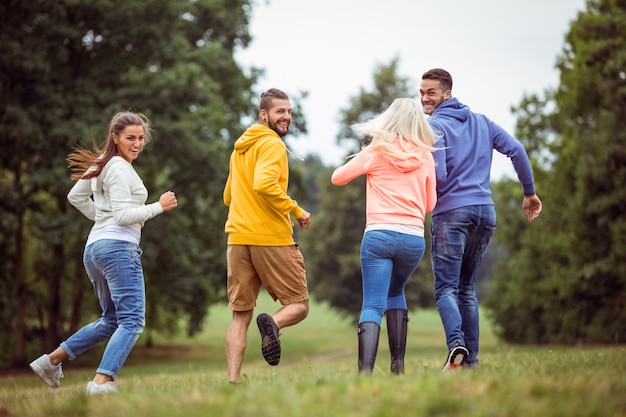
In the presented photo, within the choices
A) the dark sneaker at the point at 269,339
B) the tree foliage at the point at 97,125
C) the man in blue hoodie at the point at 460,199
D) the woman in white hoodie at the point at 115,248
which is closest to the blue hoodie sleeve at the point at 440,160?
the man in blue hoodie at the point at 460,199

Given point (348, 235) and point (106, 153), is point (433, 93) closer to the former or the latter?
point (106, 153)

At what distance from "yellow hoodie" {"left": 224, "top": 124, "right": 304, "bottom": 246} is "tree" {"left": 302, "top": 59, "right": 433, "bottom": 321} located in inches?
1336

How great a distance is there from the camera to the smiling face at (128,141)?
596cm

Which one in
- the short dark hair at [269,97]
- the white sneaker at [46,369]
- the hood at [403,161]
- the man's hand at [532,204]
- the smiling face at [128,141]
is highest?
the short dark hair at [269,97]

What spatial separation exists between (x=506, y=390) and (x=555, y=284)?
65.1 feet

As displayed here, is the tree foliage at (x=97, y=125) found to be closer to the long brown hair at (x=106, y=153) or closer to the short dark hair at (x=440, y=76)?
the long brown hair at (x=106, y=153)

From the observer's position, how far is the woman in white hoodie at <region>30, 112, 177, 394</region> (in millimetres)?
5656

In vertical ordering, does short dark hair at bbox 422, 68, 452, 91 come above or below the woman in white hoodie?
above

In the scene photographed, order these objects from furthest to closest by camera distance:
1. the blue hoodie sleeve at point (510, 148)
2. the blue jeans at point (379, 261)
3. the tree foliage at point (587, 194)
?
the tree foliage at point (587, 194)
the blue hoodie sleeve at point (510, 148)
the blue jeans at point (379, 261)

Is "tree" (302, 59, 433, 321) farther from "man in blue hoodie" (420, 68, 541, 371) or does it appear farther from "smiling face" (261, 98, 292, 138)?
"smiling face" (261, 98, 292, 138)

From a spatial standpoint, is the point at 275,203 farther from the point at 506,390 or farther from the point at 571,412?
the point at 571,412

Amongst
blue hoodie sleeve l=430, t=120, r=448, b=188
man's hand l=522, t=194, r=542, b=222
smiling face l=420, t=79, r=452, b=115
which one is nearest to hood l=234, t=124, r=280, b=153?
blue hoodie sleeve l=430, t=120, r=448, b=188

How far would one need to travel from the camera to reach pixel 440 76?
21.5 feet

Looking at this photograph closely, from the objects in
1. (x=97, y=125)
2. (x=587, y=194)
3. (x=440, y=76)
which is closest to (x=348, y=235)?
(x=587, y=194)
